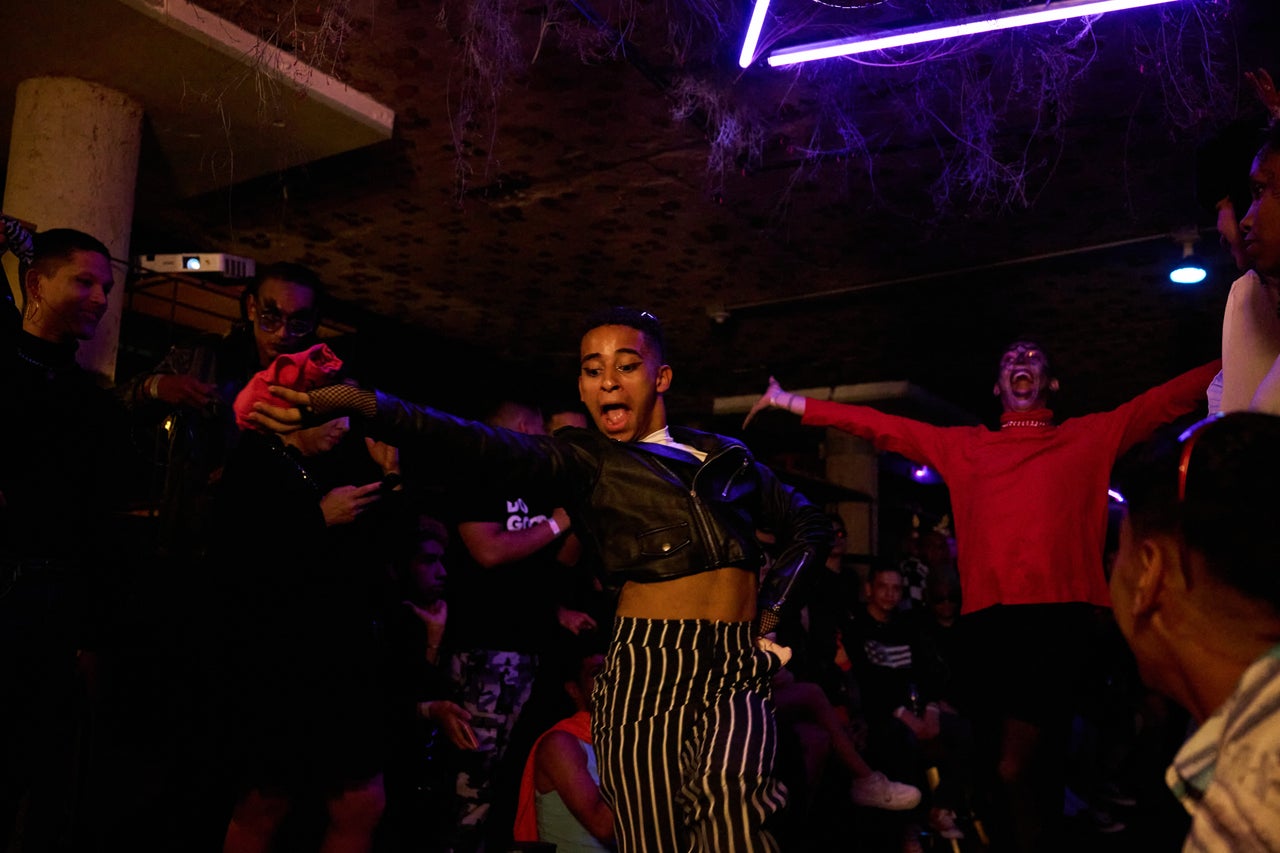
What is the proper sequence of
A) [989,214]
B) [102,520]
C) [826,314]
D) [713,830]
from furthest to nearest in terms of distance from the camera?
[826,314] < [989,214] < [102,520] < [713,830]

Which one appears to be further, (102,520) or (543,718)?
(543,718)

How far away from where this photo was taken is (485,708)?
454 cm

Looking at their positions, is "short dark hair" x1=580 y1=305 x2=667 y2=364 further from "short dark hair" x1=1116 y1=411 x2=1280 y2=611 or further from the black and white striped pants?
"short dark hair" x1=1116 y1=411 x2=1280 y2=611

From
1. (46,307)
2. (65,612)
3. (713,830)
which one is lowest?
(713,830)

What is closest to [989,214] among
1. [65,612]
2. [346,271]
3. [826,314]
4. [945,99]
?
[945,99]

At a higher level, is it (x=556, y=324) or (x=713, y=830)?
(x=556, y=324)

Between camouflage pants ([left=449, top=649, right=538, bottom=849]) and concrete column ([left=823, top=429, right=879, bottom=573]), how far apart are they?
308 inches

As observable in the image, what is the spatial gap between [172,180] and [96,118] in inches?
43.9

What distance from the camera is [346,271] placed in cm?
782

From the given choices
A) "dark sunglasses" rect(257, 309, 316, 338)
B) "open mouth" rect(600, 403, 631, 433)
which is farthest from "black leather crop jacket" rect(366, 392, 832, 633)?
"dark sunglasses" rect(257, 309, 316, 338)

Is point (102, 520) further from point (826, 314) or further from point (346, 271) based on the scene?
point (826, 314)

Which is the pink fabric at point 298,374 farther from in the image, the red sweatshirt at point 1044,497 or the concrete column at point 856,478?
the concrete column at point 856,478

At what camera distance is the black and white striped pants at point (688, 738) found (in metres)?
2.33

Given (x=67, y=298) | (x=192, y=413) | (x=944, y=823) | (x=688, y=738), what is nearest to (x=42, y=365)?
(x=67, y=298)
